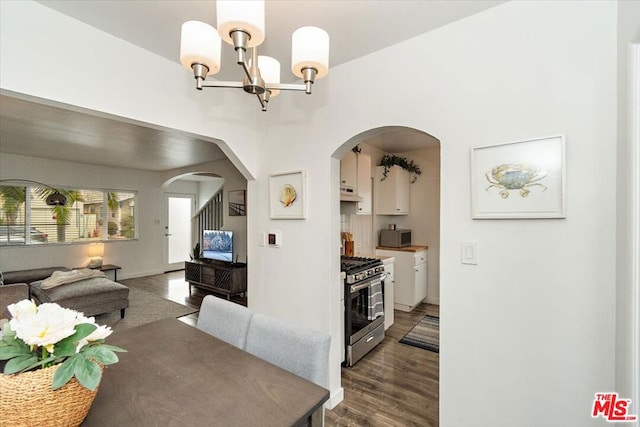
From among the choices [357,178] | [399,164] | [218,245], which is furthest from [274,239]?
[218,245]

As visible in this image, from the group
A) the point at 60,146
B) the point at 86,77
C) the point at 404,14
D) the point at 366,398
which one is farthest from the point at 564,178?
the point at 60,146

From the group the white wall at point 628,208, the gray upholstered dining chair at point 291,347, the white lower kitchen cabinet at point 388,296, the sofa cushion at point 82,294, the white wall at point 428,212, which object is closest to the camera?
Result: the white wall at point 628,208

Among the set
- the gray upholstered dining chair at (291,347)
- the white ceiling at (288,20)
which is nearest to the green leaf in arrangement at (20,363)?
the gray upholstered dining chair at (291,347)

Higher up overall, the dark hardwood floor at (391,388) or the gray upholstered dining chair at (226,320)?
the gray upholstered dining chair at (226,320)

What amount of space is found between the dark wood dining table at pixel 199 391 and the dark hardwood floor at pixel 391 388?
1.18 meters

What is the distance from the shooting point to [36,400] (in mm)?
742

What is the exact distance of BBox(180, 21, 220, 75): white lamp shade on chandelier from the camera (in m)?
1.07

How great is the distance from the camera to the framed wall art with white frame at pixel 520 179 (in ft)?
4.50

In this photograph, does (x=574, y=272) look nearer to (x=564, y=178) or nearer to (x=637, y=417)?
(x=564, y=178)

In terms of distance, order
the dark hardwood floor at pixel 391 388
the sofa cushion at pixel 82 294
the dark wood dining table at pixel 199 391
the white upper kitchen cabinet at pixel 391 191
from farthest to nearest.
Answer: the white upper kitchen cabinet at pixel 391 191, the sofa cushion at pixel 82 294, the dark hardwood floor at pixel 391 388, the dark wood dining table at pixel 199 391

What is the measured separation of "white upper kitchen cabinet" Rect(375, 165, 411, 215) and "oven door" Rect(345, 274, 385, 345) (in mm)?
1564

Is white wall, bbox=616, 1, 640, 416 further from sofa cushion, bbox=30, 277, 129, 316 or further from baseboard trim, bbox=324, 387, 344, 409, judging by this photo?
sofa cushion, bbox=30, 277, 129, 316

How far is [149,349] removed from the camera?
1.33m

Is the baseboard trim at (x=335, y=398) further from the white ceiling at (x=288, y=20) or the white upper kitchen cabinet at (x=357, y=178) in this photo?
the white ceiling at (x=288, y=20)
